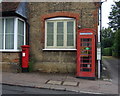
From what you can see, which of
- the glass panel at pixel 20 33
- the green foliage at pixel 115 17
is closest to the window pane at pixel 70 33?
the glass panel at pixel 20 33

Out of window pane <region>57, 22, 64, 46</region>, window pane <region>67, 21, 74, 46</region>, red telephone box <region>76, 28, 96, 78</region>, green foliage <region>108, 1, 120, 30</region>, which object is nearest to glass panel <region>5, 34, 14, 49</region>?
window pane <region>57, 22, 64, 46</region>

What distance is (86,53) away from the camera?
930 centimetres

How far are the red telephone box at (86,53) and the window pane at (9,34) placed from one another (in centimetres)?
423

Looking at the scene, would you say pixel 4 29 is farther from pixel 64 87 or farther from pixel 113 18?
pixel 113 18

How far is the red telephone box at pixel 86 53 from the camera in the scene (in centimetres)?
916

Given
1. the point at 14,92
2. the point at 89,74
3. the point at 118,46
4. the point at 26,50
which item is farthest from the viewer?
the point at 118,46

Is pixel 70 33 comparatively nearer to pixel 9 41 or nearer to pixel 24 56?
pixel 24 56

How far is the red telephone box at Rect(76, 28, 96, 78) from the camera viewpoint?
9156 millimetres

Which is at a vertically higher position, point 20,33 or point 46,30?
point 46,30

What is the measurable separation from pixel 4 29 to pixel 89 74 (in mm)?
5967

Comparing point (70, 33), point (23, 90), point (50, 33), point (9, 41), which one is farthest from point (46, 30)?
point (23, 90)

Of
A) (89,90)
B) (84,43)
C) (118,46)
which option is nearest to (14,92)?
(89,90)

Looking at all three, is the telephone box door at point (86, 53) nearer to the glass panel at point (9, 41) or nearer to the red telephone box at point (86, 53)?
the red telephone box at point (86, 53)

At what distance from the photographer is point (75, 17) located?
10.6 m
